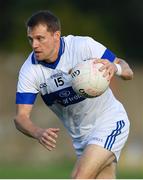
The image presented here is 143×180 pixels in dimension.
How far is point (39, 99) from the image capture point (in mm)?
26484

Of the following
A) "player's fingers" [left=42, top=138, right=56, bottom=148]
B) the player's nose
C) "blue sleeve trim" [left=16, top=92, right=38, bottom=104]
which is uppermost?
the player's nose

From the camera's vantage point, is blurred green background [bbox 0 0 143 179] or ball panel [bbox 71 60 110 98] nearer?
ball panel [bbox 71 60 110 98]

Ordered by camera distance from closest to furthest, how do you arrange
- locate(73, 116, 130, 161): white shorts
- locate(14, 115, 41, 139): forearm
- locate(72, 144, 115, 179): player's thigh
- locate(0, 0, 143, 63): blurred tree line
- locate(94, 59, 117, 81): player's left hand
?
1. locate(14, 115, 41, 139): forearm
2. locate(94, 59, 117, 81): player's left hand
3. locate(72, 144, 115, 179): player's thigh
4. locate(73, 116, 130, 161): white shorts
5. locate(0, 0, 143, 63): blurred tree line

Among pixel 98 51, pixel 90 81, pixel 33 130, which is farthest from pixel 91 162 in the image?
pixel 98 51

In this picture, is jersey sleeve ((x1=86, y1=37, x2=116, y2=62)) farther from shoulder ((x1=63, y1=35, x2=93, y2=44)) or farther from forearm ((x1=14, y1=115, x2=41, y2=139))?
forearm ((x1=14, y1=115, x2=41, y2=139))

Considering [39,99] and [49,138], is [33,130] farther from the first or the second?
[39,99]

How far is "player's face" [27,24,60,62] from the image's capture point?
11.9 metres

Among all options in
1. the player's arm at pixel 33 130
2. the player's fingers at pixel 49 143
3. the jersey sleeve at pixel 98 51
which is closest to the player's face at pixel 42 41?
the jersey sleeve at pixel 98 51

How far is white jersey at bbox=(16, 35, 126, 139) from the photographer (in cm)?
1213

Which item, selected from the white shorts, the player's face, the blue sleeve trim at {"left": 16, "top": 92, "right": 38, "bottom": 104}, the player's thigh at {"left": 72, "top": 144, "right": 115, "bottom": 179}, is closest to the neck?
the player's face

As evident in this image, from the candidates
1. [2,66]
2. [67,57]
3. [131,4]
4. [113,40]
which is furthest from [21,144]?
[67,57]

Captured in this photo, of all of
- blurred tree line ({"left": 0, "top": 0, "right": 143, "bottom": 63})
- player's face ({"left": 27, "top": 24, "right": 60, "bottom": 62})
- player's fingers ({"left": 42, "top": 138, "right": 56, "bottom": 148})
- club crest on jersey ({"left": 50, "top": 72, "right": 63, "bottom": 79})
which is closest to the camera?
player's fingers ({"left": 42, "top": 138, "right": 56, "bottom": 148})

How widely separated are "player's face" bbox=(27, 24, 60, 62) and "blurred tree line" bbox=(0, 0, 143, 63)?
69.9 feet

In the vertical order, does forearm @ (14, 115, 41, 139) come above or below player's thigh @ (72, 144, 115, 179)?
above
